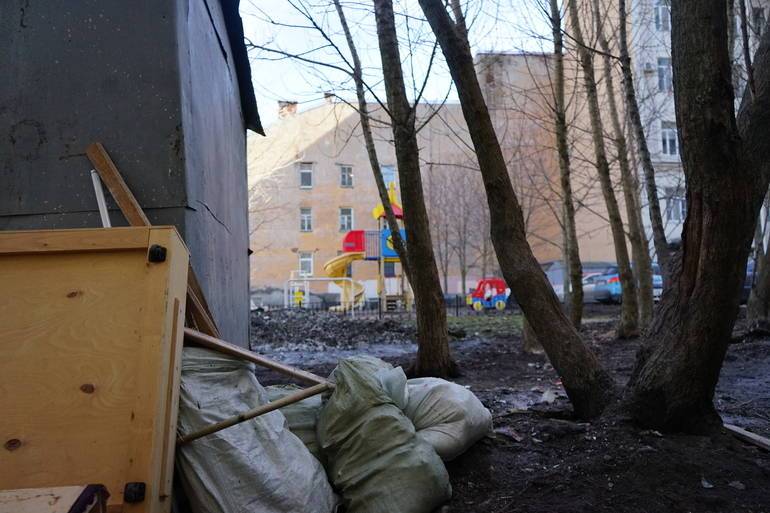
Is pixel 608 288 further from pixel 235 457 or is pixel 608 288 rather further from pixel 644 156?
pixel 235 457

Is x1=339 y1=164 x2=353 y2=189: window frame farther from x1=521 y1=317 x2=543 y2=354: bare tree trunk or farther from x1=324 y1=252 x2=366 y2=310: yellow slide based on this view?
x1=521 y1=317 x2=543 y2=354: bare tree trunk

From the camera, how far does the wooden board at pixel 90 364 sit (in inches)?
81.4

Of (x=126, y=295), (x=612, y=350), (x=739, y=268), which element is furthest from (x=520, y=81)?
(x=126, y=295)

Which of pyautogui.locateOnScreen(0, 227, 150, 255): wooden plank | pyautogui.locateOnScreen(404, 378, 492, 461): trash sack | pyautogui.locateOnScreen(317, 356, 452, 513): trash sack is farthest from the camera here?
pyautogui.locateOnScreen(404, 378, 492, 461): trash sack

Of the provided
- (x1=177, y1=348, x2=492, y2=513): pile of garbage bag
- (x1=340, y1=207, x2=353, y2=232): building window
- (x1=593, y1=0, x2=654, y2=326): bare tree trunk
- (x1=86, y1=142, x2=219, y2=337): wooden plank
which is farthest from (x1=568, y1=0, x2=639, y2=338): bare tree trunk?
(x1=340, y1=207, x2=353, y2=232): building window

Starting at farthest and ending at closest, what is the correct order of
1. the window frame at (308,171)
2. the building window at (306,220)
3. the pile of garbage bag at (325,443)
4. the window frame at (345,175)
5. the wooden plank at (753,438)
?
the window frame at (345,175) → the window frame at (308,171) → the building window at (306,220) → the wooden plank at (753,438) → the pile of garbage bag at (325,443)

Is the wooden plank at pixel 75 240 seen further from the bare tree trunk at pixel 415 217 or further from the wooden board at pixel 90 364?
the bare tree trunk at pixel 415 217

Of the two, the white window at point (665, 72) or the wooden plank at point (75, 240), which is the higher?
the white window at point (665, 72)

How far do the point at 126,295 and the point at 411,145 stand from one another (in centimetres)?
464

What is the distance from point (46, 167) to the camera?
3.45 meters

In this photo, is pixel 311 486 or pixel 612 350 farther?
pixel 612 350

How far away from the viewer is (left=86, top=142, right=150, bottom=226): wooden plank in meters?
3.28

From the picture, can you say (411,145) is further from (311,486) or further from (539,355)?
(311,486)

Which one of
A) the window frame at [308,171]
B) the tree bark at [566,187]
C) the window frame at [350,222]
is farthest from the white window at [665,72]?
the window frame at [308,171]
